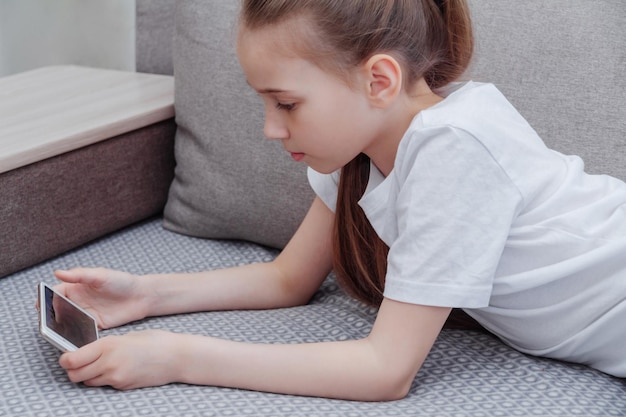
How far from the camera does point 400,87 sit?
99 centimetres

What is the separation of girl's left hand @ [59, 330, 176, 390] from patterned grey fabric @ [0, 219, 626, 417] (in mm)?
13

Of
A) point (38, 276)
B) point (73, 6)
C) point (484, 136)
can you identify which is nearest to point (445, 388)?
point (484, 136)

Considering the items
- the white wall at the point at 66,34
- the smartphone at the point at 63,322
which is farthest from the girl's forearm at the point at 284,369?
the white wall at the point at 66,34

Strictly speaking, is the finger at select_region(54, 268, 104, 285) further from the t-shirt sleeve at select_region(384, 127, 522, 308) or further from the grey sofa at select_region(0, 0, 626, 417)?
the t-shirt sleeve at select_region(384, 127, 522, 308)

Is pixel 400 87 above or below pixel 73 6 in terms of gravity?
above

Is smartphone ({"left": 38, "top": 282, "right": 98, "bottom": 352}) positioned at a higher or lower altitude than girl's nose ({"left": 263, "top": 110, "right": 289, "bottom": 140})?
lower

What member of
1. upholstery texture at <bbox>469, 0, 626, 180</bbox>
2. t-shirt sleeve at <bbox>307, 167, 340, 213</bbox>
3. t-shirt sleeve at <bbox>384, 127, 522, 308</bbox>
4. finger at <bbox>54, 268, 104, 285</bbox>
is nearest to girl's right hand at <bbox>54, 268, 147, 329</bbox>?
finger at <bbox>54, 268, 104, 285</bbox>

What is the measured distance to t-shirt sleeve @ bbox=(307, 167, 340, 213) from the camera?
120 centimetres

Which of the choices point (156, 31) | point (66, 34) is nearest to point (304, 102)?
point (156, 31)

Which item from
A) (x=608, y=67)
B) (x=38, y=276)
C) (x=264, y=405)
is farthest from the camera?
(x=38, y=276)

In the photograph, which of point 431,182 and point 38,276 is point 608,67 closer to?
point 431,182

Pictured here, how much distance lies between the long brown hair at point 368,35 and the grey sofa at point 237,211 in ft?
0.57

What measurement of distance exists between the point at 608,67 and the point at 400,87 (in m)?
0.34

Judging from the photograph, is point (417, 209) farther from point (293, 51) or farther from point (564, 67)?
point (564, 67)
